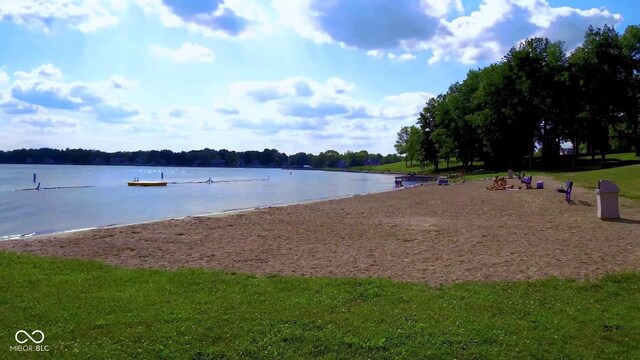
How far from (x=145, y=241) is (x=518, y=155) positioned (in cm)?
7082

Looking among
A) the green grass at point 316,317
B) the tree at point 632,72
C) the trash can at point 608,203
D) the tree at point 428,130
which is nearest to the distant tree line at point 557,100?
the tree at point 632,72

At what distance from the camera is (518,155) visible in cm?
7575

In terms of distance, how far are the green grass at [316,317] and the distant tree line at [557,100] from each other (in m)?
61.6

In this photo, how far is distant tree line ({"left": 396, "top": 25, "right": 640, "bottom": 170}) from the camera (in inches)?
2477

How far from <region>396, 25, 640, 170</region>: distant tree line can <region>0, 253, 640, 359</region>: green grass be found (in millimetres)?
61573

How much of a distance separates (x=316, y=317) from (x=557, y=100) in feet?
→ 227

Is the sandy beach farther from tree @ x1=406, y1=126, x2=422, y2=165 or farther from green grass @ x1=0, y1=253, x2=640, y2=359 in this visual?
tree @ x1=406, y1=126, x2=422, y2=165

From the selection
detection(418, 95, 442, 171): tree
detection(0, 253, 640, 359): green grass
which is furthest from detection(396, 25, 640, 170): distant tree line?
detection(0, 253, 640, 359): green grass

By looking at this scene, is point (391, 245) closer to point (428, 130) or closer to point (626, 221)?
point (626, 221)

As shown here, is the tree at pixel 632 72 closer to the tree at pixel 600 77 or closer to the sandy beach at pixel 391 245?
the tree at pixel 600 77

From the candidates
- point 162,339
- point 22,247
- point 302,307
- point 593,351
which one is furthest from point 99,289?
point 22,247

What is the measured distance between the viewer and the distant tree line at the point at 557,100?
62.9 metres

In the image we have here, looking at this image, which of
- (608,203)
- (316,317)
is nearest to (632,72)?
(608,203)

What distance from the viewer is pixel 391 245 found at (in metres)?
13.0
